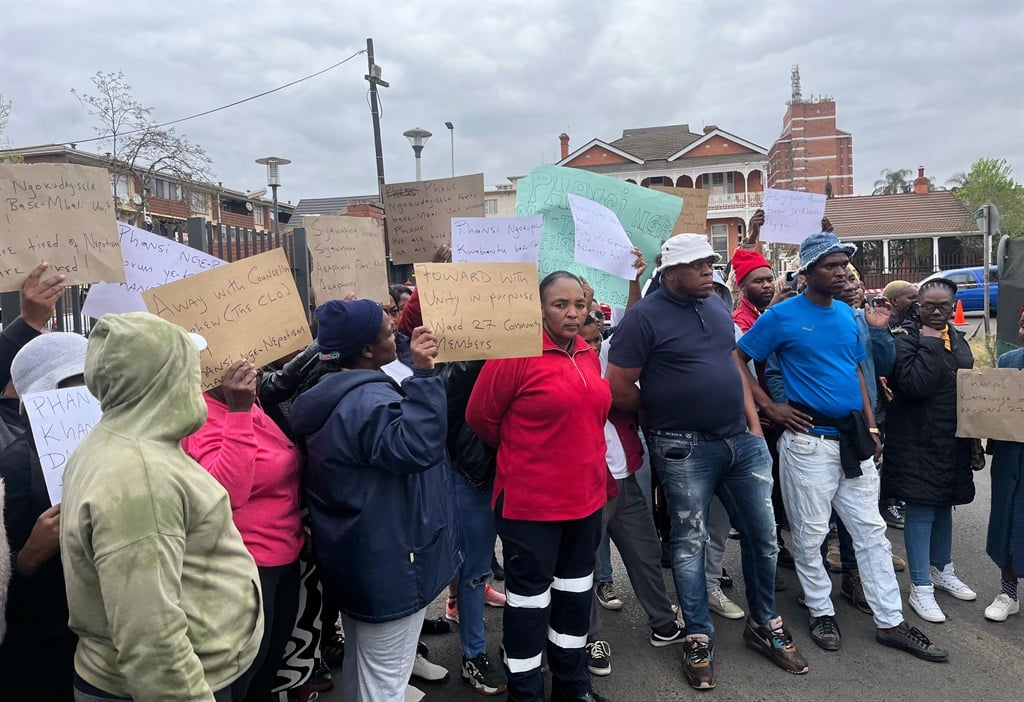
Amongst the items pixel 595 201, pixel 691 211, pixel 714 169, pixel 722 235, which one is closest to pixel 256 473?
pixel 595 201

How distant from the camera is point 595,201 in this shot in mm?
4168

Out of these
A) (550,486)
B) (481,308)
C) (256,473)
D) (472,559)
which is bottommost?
(472,559)

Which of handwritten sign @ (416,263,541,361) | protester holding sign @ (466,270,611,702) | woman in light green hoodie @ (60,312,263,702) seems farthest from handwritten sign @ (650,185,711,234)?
woman in light green hoodie @ (60,312,263,702)

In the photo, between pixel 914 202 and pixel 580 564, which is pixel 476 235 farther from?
pixel 914 202

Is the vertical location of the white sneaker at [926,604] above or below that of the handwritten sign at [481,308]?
below

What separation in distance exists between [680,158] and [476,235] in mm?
44564

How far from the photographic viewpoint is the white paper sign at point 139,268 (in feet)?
9.41

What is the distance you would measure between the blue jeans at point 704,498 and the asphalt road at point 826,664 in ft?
0.94

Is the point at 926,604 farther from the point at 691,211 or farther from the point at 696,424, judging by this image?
the point at 691,211

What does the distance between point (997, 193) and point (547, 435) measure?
145ft

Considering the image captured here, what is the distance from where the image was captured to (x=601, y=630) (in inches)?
166

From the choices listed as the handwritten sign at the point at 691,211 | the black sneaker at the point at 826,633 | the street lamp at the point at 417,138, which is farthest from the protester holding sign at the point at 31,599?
the street lamp at the point at 417,138

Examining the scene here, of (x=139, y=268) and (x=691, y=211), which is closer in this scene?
(x=139, y=268)

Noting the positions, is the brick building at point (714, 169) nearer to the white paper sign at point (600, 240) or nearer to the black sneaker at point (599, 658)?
the white paper sign at point (600, 240)
